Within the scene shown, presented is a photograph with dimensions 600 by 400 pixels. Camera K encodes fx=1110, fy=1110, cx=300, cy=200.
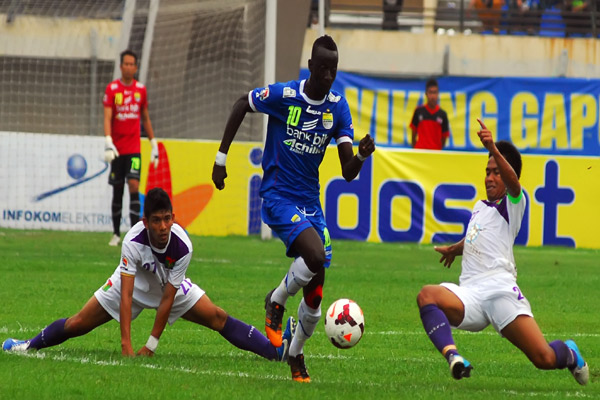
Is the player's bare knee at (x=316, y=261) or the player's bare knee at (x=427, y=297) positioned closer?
the player's bare knee at (x=427, y=297)

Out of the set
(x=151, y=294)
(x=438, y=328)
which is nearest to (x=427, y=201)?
(x=151, y=294)

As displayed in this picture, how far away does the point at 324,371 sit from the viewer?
7531mm

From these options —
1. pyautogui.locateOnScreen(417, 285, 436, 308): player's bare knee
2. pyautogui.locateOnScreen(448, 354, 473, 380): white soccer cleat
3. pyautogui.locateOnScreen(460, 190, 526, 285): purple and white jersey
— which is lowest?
pyautogui.locateOnScreen(448, 354, 473, 380): white soccer cleat

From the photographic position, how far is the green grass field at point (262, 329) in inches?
257

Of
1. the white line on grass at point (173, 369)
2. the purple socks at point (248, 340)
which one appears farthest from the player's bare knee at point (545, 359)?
the purple socks at point (248, 340)

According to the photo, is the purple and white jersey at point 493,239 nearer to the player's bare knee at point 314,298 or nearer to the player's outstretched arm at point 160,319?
the player's bare knee at point 314,298

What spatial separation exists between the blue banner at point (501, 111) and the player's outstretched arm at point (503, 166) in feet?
56.0

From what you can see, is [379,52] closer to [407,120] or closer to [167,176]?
[407,120]

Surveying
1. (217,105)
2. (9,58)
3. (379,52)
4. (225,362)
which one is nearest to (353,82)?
(379,52)

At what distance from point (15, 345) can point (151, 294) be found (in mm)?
1001

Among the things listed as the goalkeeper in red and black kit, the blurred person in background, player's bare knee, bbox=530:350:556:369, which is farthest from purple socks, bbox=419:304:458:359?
the blurred person in background

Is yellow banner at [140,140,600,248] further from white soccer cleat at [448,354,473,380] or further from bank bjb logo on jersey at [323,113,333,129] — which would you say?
white soccer cleat at [448,354,473,380]

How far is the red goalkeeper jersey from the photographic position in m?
15.4

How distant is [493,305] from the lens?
272 inches
